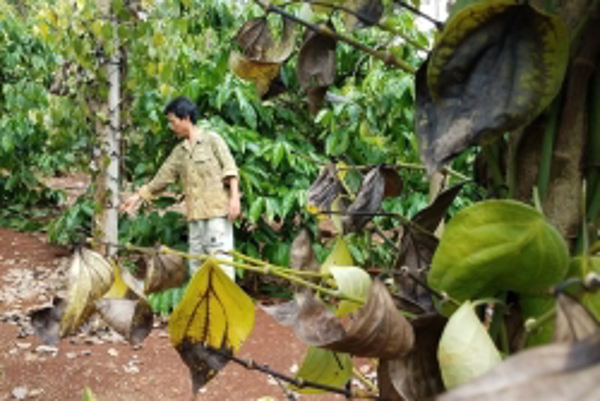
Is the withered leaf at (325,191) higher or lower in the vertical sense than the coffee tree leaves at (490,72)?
lower

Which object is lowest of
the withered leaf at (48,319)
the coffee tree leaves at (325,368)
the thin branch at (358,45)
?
the coffee tree leaves at (325,368)

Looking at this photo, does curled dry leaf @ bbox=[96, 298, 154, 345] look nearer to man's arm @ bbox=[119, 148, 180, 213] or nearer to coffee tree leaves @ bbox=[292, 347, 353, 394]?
coffee tree leaves @ bbox=[292, 347, 353, 394]

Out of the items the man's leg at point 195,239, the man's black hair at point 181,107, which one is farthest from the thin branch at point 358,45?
the man's leg at point 195,239

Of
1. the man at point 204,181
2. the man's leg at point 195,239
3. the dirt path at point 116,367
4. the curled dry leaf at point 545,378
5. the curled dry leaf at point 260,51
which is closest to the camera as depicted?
the curled dry leaf at point 545,378

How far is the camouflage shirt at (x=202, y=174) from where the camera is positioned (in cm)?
268

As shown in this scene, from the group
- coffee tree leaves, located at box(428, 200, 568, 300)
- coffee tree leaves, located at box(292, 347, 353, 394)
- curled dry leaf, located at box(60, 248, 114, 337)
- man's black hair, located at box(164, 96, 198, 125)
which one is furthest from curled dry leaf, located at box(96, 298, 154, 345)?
man's black hair, located at box(164, 96, 198, 125)

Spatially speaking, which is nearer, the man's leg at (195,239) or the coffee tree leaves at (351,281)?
the coffee tree leaves at (351,281)

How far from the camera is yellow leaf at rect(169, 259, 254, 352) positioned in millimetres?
388

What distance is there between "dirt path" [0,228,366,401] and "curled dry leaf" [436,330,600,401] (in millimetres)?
2185

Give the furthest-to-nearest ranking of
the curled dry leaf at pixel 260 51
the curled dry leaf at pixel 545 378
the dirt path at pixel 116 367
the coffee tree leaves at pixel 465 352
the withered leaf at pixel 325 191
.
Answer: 1. the dirt path at pixel 116 367
2. the withered leaf at pixel 325 191
3. the curled dry leaf at pixel 260 51
4. the coffee tree leaves at pixel 465 352
5. the curled dry leaf at pixel 545 378

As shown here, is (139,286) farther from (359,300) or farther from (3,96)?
(3,96)

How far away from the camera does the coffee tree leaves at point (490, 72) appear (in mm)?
284

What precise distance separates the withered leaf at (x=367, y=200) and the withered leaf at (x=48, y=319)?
28cm

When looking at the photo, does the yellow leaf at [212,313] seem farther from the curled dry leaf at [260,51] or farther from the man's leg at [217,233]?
the man's leg at [217,233]
